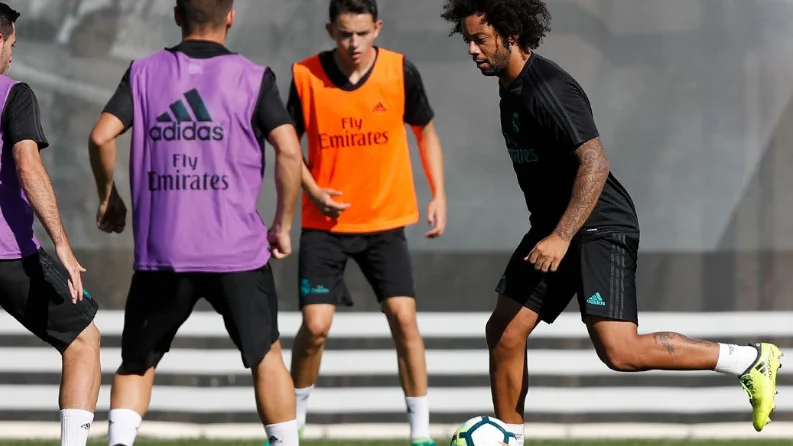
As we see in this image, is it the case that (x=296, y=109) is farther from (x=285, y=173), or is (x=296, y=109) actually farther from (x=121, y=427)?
(x=121, y=427)

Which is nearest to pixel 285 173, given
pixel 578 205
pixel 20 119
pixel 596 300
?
pixel 20 119

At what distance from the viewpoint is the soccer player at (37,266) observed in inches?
199

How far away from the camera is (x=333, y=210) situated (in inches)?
263

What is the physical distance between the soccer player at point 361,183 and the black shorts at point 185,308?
183 centimetres

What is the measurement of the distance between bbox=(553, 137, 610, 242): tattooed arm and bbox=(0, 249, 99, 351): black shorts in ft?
6.75

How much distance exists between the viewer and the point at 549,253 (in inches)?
204

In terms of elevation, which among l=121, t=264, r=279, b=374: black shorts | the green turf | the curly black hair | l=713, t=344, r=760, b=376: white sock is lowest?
the green turf

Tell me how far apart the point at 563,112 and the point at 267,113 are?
1.24m

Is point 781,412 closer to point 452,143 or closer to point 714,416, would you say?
point 714,416

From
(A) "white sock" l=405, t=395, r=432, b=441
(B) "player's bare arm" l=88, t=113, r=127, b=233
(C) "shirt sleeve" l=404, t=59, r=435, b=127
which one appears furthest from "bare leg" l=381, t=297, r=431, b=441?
(B) "player's bare arm" l=88, t=113, r=127, b=233

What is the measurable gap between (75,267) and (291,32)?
3484 mm

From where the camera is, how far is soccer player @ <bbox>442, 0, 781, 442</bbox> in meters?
5.24

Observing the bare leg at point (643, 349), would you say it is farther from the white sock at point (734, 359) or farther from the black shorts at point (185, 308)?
the black shorts at point (185, 308)

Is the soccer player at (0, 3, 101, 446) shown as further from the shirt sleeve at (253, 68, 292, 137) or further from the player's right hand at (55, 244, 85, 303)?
the shirt sleeve at (253, 68, 292, 137)
